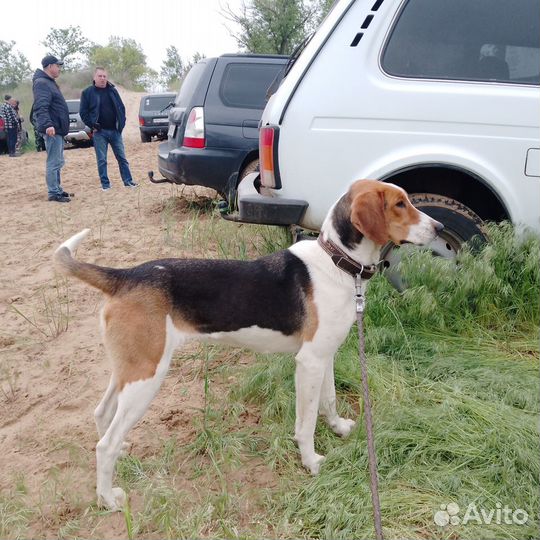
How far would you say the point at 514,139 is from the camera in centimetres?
362

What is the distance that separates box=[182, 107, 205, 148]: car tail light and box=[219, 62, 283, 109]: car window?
395 mm

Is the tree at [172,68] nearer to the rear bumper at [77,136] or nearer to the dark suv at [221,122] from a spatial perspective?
the rear bumper at [77,136]

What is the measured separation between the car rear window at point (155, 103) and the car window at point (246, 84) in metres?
14.8

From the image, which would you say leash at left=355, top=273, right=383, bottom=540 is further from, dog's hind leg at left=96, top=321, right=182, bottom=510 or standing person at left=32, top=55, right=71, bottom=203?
standing person at left=32, top=55, right=71, bottom=203

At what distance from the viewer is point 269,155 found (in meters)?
3.87

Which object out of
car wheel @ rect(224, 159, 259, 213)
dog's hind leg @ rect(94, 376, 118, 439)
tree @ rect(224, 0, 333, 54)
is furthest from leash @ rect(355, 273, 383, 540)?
tree @ rect(224, 0, 333, 54)

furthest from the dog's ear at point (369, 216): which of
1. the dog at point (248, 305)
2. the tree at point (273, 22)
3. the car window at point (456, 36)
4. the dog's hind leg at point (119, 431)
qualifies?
the tree at point (273, 22)

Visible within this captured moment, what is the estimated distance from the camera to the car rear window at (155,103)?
21266mm

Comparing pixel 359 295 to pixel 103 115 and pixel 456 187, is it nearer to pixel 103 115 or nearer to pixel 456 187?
pixel 456 187

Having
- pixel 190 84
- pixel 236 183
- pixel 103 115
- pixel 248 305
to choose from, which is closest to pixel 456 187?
pixel 248 305

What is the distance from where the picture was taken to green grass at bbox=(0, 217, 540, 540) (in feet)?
7.85

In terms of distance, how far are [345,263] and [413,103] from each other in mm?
1485

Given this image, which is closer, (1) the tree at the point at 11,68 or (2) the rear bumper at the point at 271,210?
(2) the rear bumper at the point at 271,210

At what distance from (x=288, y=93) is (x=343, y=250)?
1.51m
